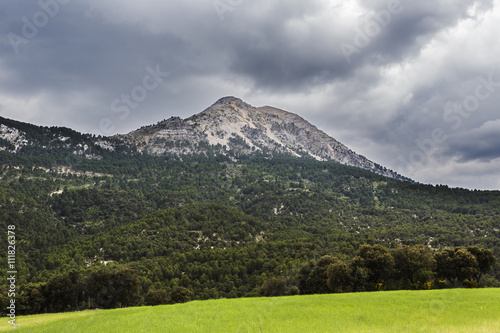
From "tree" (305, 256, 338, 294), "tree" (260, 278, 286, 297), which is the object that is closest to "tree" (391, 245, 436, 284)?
"tree" (305, 256, 338, 294)

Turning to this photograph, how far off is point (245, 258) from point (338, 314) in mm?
126629

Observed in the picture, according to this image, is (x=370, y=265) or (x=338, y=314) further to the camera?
(x=370, y=265)

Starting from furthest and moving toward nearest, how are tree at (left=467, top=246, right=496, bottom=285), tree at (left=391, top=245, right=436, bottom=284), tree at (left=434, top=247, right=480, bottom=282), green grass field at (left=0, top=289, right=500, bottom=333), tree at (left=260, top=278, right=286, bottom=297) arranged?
tree at (left=260, top=278, right=286, bottom=297) → tree at (left=467, top=246, right=496, bottom=285) → tree at (left=391, top=245, right=436, bottom=284) → tree at (left=434, top=247, right=480, bottom=282) → green grass field at (left=0, top=289, right=500, bottom=333)

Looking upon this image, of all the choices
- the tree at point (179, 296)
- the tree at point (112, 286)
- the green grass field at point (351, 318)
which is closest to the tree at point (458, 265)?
the green grass field at point (351, 318)

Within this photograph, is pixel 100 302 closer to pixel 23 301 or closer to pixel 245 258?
pixel 23 301

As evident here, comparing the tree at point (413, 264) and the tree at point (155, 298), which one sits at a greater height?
the tree at point (413, 264)

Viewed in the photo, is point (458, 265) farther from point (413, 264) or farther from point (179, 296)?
point (179, 296)

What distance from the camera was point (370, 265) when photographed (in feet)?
238

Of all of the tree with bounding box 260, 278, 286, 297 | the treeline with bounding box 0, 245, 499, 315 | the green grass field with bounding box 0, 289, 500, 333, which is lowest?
the tree with bounding box 260, 278, 286, 297

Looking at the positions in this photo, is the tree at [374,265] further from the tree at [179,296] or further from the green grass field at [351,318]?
the tree at [179,296]

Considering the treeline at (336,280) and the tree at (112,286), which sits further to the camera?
the tree at (112,286)

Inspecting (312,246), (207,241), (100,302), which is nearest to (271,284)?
(100,302)

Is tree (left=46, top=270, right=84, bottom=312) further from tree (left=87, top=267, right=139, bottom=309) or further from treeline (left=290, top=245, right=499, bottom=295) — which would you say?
treeline (left=290, top=245, right=499, bottom=295)

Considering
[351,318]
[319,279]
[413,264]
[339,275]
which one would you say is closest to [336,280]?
[339,275]
